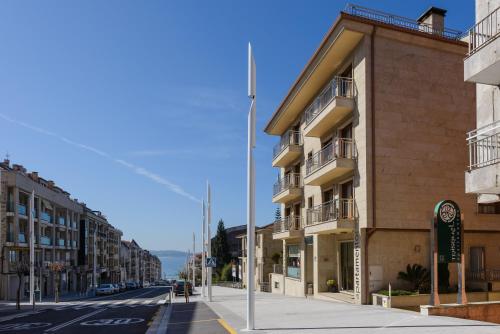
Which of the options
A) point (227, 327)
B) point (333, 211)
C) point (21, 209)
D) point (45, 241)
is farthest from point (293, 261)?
point (45, 241)

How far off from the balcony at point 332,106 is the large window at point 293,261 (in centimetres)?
1032

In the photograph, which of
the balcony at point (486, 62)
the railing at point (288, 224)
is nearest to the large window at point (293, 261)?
the railing at point (288, 224)

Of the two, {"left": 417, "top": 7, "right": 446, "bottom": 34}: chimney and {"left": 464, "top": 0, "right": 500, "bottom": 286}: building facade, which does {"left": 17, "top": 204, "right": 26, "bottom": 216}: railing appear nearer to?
{"left": 417, "top": 7, "right": 446, "bottom": 34}: chimney

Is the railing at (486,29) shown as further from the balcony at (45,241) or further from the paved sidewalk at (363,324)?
the balcony at (45,241)

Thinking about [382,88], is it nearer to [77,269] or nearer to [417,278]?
[417,278]

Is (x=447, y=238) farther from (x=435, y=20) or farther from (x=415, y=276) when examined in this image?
(x=435, y=20)

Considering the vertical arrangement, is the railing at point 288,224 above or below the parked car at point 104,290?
above

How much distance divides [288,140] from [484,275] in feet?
57.9

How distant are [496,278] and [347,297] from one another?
23.1 ft

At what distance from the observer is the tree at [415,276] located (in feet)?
70.3

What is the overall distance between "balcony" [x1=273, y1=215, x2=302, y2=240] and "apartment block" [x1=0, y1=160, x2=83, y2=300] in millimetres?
19103

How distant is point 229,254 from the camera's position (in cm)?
9231

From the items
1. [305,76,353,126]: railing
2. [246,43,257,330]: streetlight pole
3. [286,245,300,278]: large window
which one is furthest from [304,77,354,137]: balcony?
[246,43,257,330]: streetlight pole

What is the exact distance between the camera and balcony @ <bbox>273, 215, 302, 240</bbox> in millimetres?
33719
